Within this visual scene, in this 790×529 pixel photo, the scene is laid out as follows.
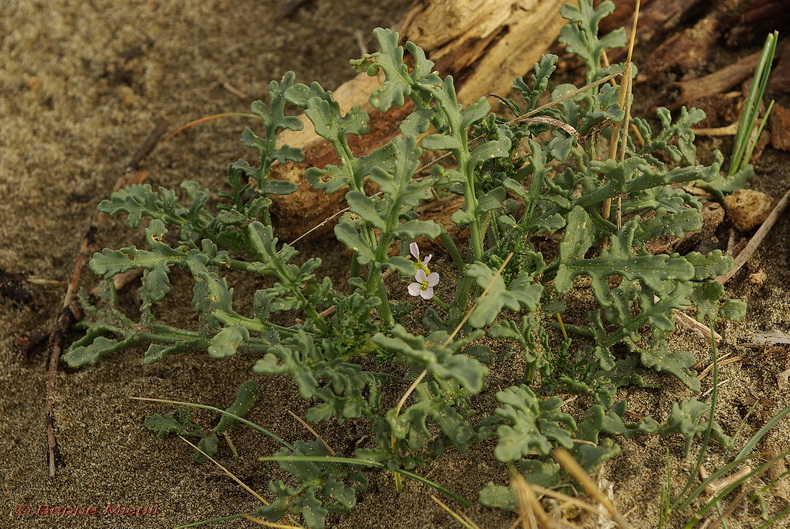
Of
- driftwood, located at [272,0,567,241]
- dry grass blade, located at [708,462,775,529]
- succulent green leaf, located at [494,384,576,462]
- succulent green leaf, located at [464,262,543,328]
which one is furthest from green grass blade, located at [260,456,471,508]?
driftwood, located at [272,0,567,241]

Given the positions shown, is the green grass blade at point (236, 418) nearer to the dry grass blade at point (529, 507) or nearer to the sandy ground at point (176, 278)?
the sandy ground at point (176, 278)

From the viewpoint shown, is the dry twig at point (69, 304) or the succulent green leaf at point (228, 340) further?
the dry twig at point (69, 304)

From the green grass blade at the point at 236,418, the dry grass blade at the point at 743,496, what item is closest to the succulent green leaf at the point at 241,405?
the green grass blade at the point at 236,418

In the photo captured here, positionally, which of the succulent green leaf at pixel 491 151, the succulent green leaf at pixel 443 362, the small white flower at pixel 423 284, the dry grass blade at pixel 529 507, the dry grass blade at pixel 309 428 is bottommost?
the dry grass blade at pixel 309 428

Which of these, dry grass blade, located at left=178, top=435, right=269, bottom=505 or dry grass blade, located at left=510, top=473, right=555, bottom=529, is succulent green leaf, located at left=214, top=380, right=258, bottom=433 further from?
dry grass blade, located at left=510, top=473, right=555, bottom=529

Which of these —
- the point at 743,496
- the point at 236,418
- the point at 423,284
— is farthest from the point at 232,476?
the point at 743,496

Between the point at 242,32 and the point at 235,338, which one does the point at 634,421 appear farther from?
the point at 242,32
